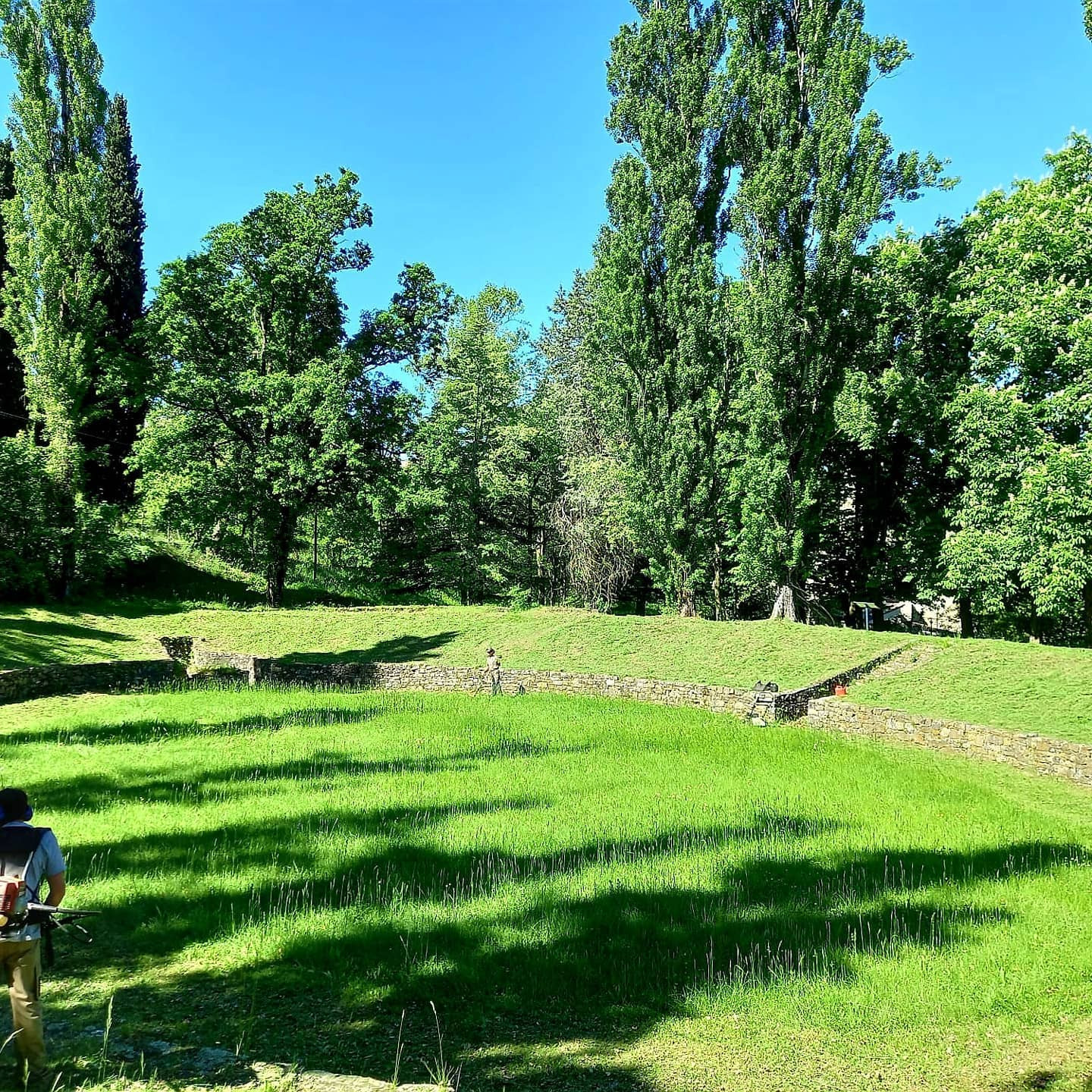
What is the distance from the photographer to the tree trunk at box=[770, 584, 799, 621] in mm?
27906

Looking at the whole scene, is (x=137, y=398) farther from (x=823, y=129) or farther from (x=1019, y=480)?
(x=1019, y=480)

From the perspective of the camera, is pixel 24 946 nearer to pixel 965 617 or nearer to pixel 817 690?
pixel 817 690

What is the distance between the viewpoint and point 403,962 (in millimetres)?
6254

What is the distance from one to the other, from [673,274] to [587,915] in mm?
26669

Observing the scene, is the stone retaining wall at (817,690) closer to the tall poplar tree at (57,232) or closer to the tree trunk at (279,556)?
the tree trunk at (279,556)

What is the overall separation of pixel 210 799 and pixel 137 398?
26.3m

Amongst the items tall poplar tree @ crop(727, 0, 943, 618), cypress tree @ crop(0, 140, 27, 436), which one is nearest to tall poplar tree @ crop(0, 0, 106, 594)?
cypress tree @ crop(0, 140, 27, 436)

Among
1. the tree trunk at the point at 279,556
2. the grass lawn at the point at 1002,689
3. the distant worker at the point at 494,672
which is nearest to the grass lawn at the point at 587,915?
the grass lawn at the point at 1002,689

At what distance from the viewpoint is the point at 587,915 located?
705 cm

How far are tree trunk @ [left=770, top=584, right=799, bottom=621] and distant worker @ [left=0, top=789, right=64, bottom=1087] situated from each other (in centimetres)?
2562

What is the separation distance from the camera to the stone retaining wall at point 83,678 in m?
18.7

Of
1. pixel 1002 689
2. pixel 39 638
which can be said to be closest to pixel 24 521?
pixel 39 638

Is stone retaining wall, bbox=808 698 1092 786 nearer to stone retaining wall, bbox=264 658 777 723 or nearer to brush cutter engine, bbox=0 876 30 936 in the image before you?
stone retaining wall, bbox=264 658 777 723

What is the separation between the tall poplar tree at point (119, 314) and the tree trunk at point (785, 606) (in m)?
26.7
